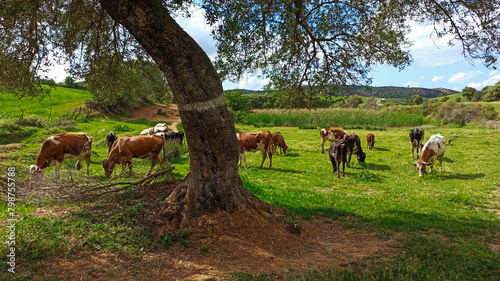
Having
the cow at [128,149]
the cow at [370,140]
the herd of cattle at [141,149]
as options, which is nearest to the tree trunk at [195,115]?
the herd of cattle at [141,149]

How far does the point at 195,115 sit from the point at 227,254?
273 centimetres

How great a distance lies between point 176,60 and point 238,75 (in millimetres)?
3604

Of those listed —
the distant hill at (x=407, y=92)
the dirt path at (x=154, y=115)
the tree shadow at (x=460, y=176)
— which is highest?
the distant hill at (x=407, y=92)

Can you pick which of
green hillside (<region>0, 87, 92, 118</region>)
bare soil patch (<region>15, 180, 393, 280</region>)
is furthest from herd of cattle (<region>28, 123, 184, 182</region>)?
green hillside (<region>0, 87, 92, 118</region>)

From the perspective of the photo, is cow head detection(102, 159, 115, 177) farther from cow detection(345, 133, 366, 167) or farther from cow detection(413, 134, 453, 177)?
cow detection(413, 134, 453, 177)

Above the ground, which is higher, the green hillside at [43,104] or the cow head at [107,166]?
the green hillside at [43,104]

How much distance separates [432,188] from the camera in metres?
12.6

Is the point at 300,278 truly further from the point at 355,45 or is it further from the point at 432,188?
the point at 432,188

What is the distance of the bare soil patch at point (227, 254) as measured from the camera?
4.64 meters

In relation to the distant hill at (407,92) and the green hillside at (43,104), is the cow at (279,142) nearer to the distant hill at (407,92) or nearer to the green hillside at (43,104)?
the green hillside at (43,104)

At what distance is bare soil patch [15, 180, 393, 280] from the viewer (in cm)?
464

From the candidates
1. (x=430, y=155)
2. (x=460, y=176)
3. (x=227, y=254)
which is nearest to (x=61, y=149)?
(x=227, y=254)

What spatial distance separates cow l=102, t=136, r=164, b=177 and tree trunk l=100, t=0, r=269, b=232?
6.63 meters

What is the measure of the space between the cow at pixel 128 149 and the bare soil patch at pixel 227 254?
5.74 m
